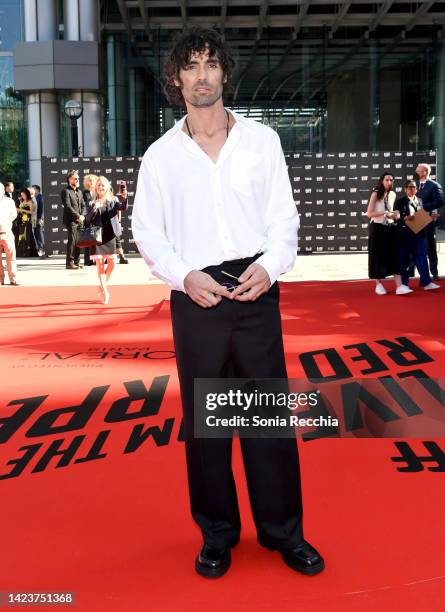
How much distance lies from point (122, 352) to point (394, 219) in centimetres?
543

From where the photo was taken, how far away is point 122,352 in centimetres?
697

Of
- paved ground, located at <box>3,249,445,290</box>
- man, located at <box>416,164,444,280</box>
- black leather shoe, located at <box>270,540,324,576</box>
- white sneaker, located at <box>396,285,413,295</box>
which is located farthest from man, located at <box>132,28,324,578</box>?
paved ground, located at <box>3,249,445,290</box>

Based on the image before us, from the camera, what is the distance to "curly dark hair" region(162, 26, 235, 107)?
2736 mm

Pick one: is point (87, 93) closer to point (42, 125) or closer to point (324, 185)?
point (42, 125)

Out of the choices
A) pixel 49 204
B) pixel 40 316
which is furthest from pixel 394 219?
pixel 49 204

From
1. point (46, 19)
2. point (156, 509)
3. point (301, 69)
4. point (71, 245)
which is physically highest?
point (46, 19)

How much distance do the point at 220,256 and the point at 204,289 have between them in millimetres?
169

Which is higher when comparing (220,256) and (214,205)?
(214,205)

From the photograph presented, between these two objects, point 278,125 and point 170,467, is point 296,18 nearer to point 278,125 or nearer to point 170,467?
point 278,125

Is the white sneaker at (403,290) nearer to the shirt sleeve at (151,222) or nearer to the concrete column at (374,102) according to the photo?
the shirt sleeve at (151,222)

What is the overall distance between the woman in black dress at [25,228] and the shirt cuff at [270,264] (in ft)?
53.7

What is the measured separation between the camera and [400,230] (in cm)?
1109

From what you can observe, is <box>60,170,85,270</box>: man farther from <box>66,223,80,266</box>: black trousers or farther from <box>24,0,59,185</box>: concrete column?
<box>24,0,59,185</box>: concrete column

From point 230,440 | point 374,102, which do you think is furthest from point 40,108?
point 230,440
